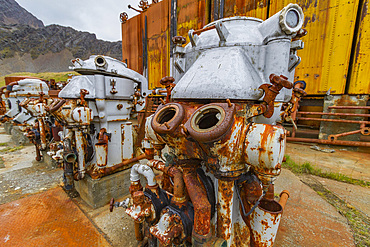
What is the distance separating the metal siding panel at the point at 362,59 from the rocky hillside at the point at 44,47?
53.2m

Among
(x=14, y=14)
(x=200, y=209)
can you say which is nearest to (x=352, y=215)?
(x=200, y=209)

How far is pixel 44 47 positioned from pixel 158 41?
189 feet

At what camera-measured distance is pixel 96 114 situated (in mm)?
2760

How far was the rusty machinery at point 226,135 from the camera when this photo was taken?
1.07m

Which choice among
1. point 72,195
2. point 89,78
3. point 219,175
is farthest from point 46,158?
point 219,175

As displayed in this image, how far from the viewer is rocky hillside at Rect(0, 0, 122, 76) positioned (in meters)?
41.7

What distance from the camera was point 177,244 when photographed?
4.66ft

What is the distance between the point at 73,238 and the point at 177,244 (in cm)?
158

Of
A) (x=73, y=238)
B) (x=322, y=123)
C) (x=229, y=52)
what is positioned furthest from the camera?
(x=322, y=123)

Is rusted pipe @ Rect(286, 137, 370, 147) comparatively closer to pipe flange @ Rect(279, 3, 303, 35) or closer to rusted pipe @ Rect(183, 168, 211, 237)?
pipe flange @ Rect(279, 3, 303, 35)

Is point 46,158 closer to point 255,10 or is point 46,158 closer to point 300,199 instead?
point 300,199

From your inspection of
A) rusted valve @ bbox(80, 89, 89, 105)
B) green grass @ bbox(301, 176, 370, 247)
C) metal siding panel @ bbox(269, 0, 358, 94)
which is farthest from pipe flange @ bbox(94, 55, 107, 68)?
metal siding panel @ bbox(269, 0, 358, 94)

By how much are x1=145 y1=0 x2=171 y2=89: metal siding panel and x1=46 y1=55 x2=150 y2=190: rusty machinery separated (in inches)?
241

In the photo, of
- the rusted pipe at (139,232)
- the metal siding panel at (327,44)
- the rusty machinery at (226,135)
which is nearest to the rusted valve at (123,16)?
the metal siding panel at (327,44)
